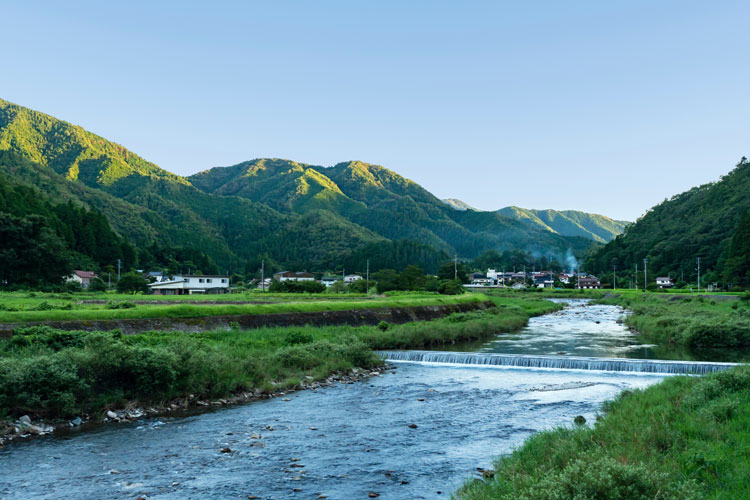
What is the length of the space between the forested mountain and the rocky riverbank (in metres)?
81.3

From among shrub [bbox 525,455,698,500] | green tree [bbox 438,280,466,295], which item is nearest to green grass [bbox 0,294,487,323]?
shrub [bbox 525,455,698,500]

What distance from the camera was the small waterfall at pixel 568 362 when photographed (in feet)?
76.2

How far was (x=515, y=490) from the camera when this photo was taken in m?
8.30

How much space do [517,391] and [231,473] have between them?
42.6 feet

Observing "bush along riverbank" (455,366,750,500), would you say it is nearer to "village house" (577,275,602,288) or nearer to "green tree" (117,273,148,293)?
"green tree" (117,273,148,293)

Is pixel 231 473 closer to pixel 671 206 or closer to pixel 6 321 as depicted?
pixel 6 321

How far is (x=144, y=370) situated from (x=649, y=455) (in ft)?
52.7

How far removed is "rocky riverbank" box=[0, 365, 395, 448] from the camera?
14.7 meters

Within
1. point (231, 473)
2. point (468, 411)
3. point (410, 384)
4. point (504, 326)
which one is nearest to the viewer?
point (231, 473)

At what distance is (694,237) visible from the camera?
129 meters

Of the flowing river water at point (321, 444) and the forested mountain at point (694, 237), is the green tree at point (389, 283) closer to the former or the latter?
the forested mountain at point (694, 237)

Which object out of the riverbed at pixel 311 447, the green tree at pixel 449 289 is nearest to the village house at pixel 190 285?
the green tree at pixel 449 289

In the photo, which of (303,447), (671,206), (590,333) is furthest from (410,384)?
(671,206)

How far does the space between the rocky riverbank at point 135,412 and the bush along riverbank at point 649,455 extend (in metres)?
11.5
